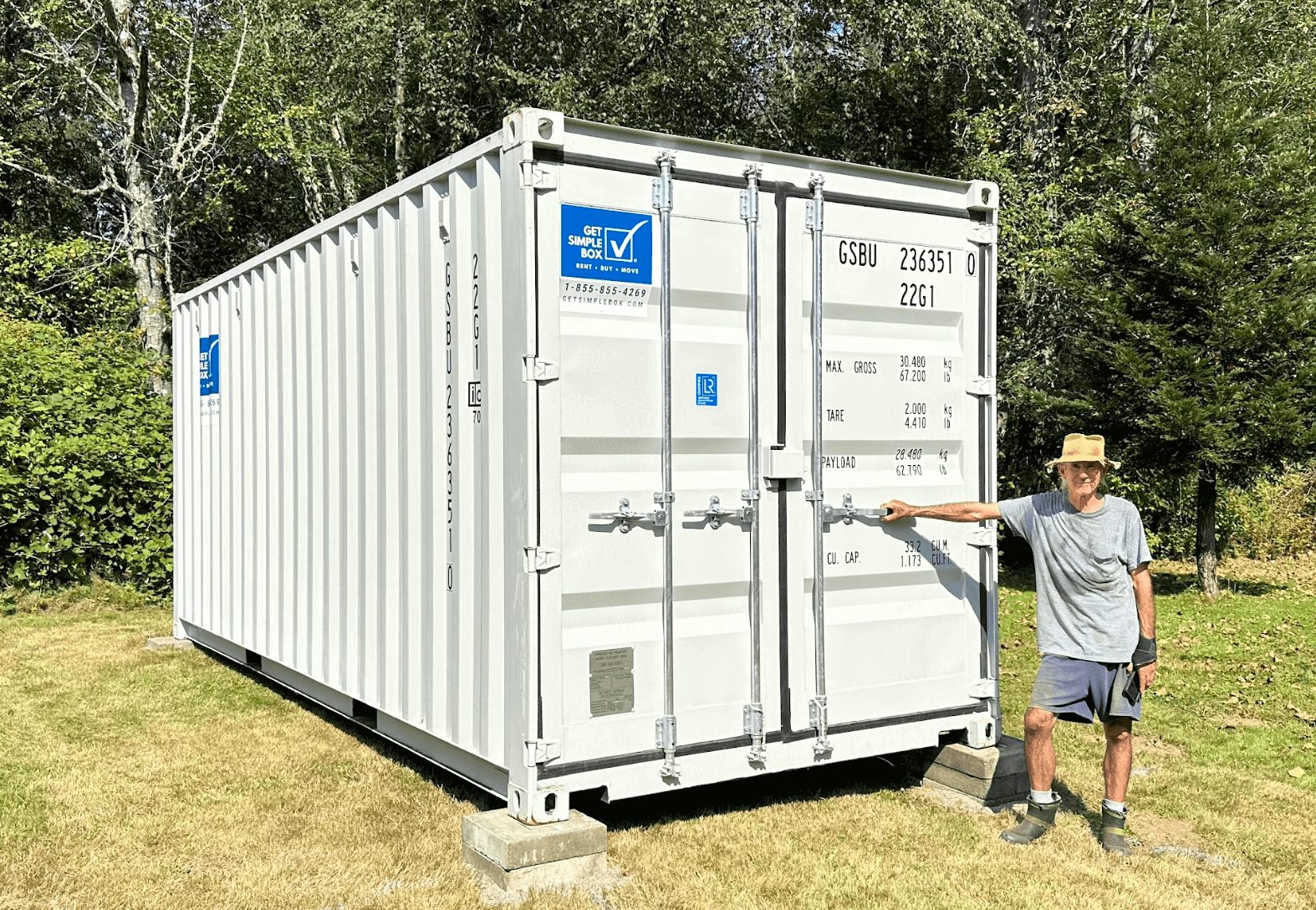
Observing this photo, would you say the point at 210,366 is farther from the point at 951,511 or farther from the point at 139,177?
the point at 139,177

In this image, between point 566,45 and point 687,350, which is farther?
point 566,45

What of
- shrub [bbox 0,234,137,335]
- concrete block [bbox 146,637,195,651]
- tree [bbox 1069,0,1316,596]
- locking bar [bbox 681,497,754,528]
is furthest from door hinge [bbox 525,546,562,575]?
shrub [bbox 0,234,137,335]

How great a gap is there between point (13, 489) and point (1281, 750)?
11702 mm

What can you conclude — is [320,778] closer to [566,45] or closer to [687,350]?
[687,350]

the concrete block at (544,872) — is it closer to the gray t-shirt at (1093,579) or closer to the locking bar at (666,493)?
the locking bar at (666,493)

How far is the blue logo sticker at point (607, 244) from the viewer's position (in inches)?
206

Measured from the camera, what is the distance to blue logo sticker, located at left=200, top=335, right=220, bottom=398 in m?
9.48

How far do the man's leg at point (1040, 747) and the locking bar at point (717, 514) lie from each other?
1569mm

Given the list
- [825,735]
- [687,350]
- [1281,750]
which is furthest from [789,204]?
[1281,750]

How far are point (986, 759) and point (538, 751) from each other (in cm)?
244

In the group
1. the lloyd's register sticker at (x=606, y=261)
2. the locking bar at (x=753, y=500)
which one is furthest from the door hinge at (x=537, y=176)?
the locking bar at (x=753, y=500)

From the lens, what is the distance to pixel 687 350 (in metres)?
5.52

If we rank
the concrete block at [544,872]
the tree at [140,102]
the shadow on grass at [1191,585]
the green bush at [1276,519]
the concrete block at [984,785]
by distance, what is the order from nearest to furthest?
the concrete block at [544,872] → the concrete block at [984,785] → the shadow on grass at [1191,585] → the tree at [140,102] → the green bush at [1276,519]

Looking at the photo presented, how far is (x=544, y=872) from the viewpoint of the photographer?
4.95m
